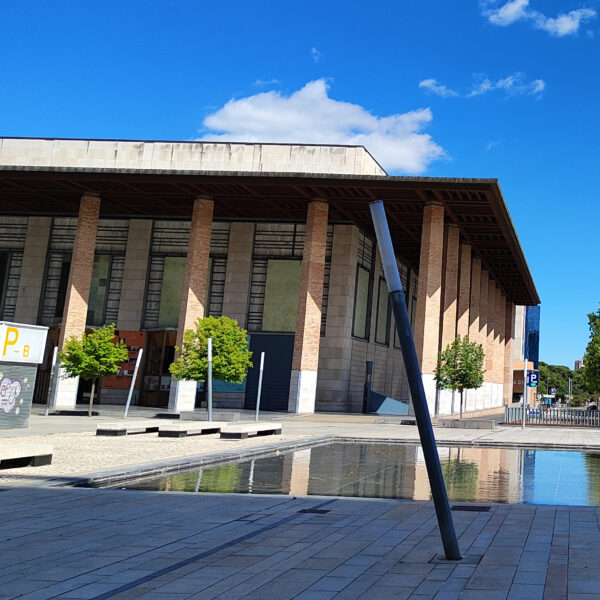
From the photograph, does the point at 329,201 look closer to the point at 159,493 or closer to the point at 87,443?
the point at 87,443

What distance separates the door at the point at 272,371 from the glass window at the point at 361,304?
5.06 meters

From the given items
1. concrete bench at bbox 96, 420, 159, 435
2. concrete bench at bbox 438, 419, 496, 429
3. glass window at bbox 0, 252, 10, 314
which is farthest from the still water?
glass window at bbox 0, 252, 10, 314

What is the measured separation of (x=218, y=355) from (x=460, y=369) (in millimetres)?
14229

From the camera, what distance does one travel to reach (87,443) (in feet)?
63.5

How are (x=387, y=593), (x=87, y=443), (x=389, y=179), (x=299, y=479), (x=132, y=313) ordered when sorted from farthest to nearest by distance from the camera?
A: (x=132, y=313)
(x=389, y=179)
(x=87, y=443)
(x=299, y=479)
(x=387, y=593)

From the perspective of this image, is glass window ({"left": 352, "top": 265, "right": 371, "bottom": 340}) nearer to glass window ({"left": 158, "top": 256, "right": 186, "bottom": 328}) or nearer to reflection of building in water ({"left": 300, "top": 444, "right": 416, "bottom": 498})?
glass window ({"left": 158, "top": 256, "right": 186, "bottom": 328})

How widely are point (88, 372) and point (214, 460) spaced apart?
19.0m

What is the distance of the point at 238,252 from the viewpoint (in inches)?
1859

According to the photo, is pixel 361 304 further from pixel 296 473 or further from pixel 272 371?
pixel 296 473

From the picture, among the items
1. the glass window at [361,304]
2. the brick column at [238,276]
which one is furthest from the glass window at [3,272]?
the glass window at [361,304]

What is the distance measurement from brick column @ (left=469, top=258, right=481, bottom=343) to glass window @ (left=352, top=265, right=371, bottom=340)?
13.9 meters

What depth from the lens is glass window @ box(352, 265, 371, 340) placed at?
4706 centimetres

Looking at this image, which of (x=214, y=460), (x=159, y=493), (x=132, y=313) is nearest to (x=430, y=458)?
(x=159, y=493)

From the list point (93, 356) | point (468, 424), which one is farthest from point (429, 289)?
point (93, 356)
